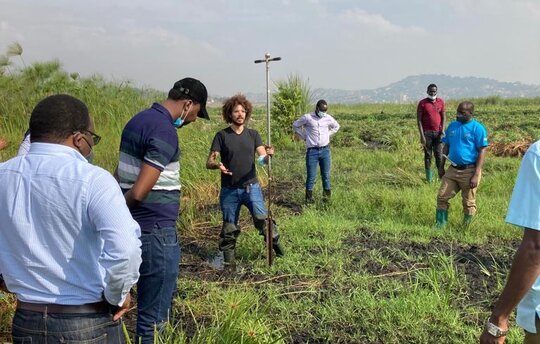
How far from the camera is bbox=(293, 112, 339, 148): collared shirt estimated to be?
791cm

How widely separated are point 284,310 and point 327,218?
2.92 m

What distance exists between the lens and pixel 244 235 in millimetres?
6176

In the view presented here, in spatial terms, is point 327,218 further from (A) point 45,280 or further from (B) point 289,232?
(A) point 45,280

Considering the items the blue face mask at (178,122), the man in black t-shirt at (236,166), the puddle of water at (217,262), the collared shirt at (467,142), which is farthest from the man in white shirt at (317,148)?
the blue face mask at (178,122)

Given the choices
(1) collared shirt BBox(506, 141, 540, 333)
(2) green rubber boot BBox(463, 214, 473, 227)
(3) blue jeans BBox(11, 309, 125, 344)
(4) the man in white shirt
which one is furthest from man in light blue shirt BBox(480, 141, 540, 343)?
(4) the man in white shirt

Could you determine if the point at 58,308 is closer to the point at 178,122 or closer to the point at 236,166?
the point at 178,122

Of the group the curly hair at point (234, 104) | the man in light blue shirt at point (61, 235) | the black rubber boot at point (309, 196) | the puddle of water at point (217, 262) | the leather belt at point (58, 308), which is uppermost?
the curly hair at point (234, 104)

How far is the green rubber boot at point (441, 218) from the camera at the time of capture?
6.28 metres

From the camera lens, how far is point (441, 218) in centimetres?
631

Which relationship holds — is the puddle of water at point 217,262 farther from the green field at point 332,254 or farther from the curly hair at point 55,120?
the curly hair at point 55,120

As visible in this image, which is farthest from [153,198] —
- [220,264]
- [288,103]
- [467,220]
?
[288,103]

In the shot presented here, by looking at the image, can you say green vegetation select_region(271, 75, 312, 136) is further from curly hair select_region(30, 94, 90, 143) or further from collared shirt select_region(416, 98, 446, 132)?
curly hair select_region(30, 94, 90, 143)

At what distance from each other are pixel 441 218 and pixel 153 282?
4.51 metres

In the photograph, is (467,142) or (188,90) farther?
(467,142)
